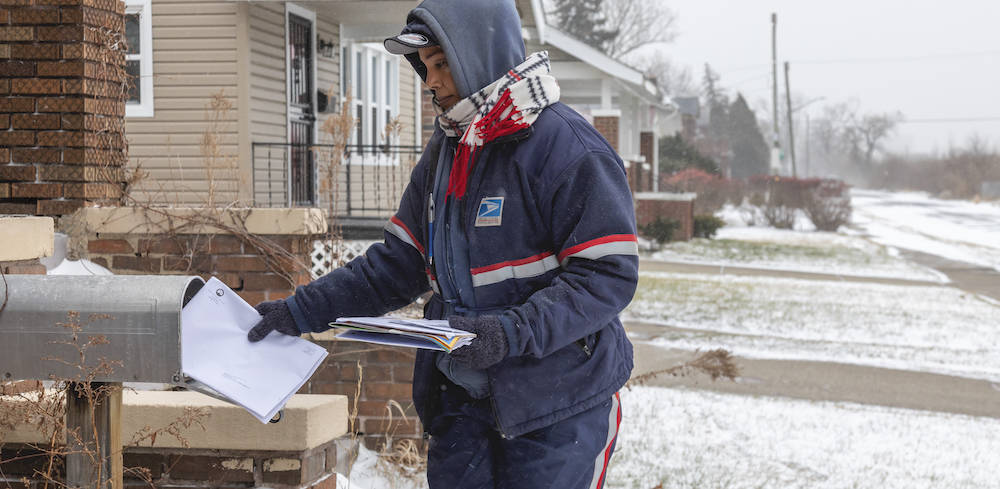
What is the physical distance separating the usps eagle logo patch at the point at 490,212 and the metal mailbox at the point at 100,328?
653 mm

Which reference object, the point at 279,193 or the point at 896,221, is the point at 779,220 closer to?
the point at 896,221

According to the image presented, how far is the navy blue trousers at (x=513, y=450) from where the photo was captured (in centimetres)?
192

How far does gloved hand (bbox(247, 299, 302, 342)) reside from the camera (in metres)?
2.03

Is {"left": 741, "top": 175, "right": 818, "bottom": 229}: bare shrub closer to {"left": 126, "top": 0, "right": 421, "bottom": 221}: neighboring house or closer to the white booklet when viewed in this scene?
{"left": 126, "top": 0, "right": 421, "bottom": 221}: neighboring house

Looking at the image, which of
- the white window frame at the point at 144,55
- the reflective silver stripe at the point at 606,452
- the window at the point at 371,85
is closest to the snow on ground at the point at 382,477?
the reflective silver stripe at the point at 606,452

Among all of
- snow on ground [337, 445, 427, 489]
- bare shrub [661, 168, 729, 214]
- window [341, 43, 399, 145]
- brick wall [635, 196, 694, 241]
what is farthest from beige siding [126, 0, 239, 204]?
bare shrub [661, 168, 729, 214]

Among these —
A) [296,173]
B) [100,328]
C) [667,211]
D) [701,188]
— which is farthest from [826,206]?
[100,328]

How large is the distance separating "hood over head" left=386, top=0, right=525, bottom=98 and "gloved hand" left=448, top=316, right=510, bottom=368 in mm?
562

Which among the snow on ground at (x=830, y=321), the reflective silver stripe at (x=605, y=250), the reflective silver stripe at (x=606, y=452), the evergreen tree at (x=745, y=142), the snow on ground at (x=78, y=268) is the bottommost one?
the snow on ground at (x=830, y=321)

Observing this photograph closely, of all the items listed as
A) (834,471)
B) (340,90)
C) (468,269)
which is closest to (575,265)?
(468,269)

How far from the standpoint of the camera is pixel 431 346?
66.9 inches

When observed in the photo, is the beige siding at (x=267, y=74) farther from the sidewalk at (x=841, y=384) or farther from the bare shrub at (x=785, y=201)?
the bare shrub at (x=785, y=201)

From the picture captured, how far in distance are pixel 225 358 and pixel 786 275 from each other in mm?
13762

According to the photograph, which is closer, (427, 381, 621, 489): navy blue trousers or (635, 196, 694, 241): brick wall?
(427, 381, 621, 489): navy blue trousers
